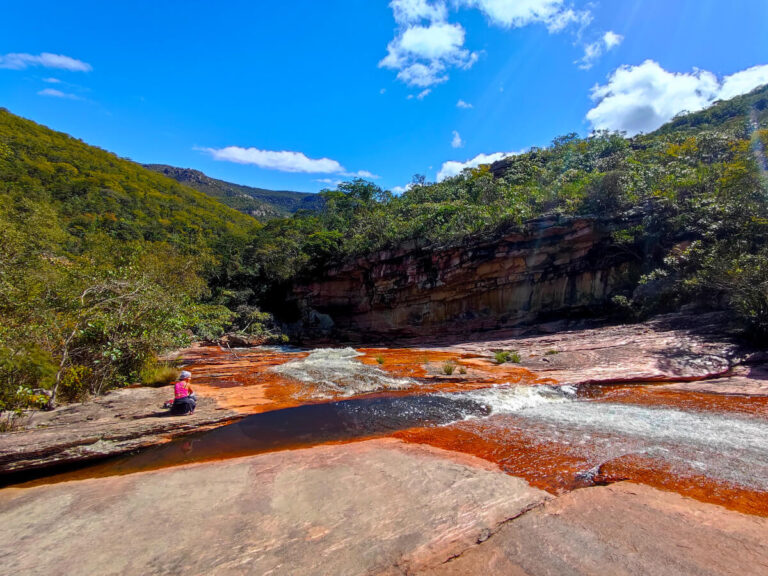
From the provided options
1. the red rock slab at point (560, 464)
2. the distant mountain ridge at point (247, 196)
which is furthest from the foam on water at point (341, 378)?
the distant mountain ridge at point (247, 196)

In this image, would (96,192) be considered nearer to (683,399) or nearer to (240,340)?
(240,340)

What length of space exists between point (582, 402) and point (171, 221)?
63067 millimetres

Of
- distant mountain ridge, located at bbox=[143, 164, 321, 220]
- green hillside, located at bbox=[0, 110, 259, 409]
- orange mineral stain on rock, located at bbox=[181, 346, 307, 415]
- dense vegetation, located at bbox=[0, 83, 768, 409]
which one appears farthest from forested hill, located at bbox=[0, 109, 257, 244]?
orange mineral stain on rock, located at bbox=[181, 346, 307, 415]

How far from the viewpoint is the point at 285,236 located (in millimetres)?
41562

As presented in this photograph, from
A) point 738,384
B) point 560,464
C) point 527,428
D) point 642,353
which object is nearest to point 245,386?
point 527,428

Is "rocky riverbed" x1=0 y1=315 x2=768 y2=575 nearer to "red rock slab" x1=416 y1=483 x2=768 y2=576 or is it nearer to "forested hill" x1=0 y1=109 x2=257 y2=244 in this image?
"red rock slab" x1=416 y1=483 x2=768 y2=576

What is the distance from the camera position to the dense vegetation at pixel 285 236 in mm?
9531

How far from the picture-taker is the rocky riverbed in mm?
3262

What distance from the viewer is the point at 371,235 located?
3216cm

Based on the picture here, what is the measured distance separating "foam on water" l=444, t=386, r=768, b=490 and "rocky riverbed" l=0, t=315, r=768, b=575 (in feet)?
0.14

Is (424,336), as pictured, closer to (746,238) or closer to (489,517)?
(746,238)

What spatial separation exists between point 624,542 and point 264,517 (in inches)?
153

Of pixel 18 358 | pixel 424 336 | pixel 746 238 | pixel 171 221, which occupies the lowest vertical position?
pixel 424 336

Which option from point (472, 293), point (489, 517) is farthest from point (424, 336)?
point (489, 517)
